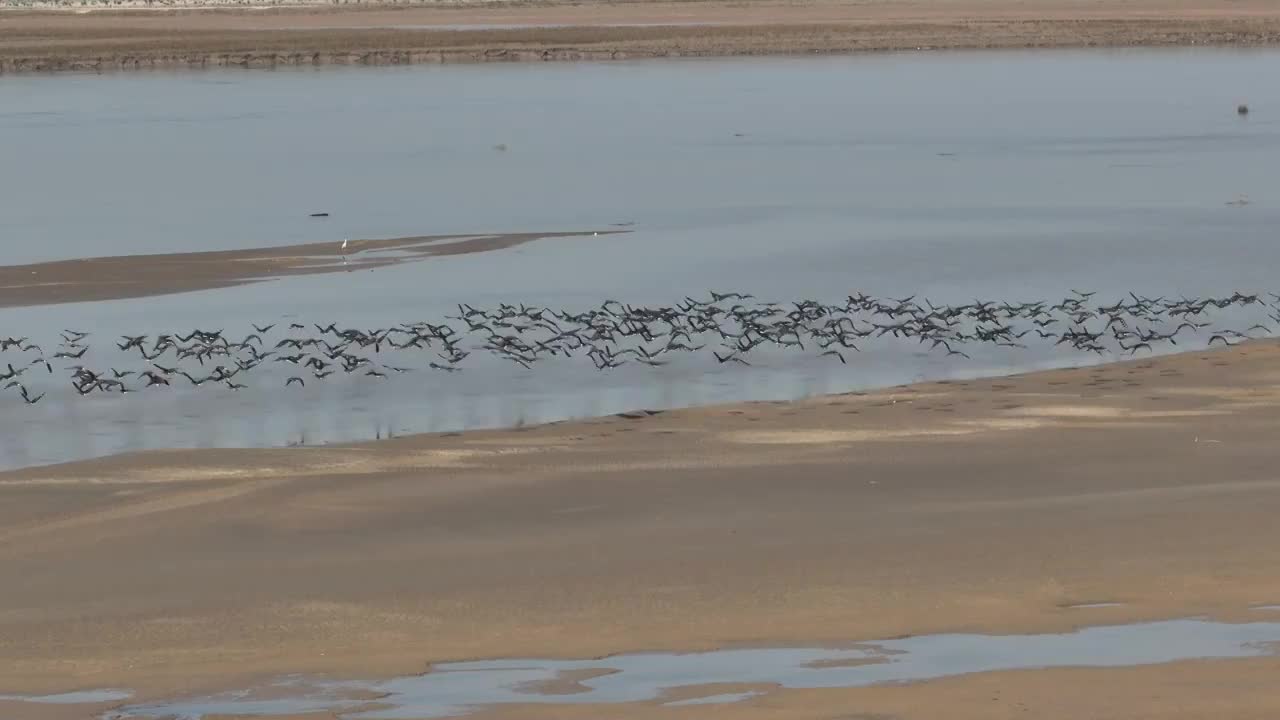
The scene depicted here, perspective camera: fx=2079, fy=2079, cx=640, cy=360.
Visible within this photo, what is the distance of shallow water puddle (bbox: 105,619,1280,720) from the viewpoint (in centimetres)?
641

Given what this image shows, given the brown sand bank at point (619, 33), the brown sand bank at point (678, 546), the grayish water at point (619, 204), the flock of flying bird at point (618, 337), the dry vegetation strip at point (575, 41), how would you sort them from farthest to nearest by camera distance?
the brown sand bank at point (619, 33), the dry vegetation strip at point (575, 41), the flock of flying bird at point (618, 337), the grayish water at point (619, 204), the brown sand bank at point (678, 546)

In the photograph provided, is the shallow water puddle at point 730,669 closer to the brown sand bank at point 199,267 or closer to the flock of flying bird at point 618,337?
the flock of flying bird at point 618,337

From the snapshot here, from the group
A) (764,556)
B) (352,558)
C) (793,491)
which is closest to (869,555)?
(764,556)

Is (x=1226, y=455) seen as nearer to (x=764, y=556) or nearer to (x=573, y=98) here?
(x=764, y=556)

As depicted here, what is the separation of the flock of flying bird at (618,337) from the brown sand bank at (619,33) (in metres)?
40.7

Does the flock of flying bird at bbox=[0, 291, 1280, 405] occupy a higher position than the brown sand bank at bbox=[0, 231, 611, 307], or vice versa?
the brown sand bank at bbox=[0, 231, 611, 307]

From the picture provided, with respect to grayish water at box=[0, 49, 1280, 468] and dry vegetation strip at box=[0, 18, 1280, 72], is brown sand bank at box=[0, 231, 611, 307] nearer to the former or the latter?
grayish water at box=[0, 49, 1280, 468]

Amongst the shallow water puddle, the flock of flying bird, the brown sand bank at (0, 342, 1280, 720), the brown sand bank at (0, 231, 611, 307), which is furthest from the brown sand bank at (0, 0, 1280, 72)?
the shallow water puddle

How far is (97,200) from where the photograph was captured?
950 inches

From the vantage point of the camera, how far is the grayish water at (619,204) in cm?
1290

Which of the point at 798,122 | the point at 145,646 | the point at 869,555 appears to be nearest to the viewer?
the point at 145,646

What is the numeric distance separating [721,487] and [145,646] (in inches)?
128

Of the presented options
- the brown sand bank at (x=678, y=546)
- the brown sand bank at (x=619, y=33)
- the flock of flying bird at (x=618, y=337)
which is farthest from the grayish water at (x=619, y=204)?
the brown sand bank at (x=619, y=33)

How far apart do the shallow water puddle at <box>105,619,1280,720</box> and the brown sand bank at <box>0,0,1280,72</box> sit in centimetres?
4915
